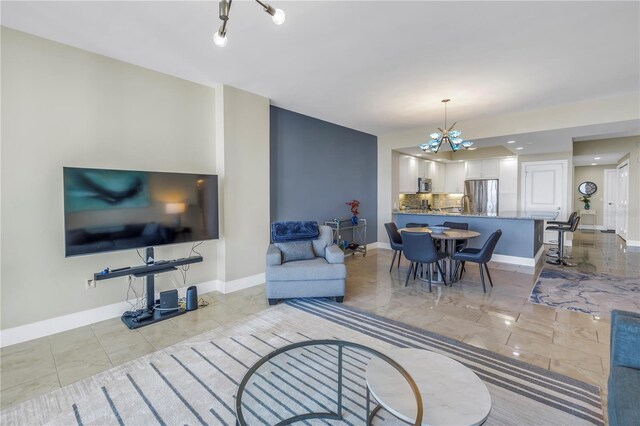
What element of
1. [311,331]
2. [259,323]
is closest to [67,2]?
[259,323]

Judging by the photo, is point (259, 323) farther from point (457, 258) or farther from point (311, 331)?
point (457, 258)

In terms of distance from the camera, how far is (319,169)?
5805 mm

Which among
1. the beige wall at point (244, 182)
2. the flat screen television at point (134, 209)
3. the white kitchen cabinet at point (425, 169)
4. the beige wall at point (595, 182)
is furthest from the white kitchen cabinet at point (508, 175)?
the flat screen television at point (134, 209)

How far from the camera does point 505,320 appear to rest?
3.14 m

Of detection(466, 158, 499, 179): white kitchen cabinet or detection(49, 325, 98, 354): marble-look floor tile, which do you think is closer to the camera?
detection(49, 325, 98, 354): marble-look floor tile

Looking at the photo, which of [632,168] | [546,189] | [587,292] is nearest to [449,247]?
[587,292]

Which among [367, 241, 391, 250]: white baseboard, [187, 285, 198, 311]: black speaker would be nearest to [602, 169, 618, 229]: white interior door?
[367, 241, 391, 250]: white baseboard

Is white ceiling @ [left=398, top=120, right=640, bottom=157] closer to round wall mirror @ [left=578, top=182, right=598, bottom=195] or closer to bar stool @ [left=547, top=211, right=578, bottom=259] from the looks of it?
bar stool @ [left=547, top=211, right=578, bottom=259]

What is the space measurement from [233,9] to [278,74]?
1.28 m

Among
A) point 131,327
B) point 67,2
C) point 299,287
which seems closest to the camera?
point 67,2

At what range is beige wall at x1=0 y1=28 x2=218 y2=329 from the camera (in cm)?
268

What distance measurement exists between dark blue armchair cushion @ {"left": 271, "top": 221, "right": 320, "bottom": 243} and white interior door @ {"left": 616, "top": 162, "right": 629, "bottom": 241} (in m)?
8.74

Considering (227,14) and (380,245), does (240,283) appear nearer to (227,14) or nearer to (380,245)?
(227,14)

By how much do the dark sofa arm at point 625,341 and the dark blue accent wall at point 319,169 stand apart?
4221 mm
